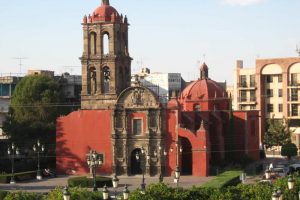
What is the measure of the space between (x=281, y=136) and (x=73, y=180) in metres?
30.9

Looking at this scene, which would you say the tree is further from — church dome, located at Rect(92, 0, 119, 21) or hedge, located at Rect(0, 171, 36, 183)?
hedge, located at Rect(0, 171, 36, 183)

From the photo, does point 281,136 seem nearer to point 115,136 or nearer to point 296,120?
point 296,120

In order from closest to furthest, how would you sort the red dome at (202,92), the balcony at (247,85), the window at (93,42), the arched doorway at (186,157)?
the arched doorway at (186,157) < the window at (93,42) < the red dome at (202,92) < the balcony at (247,85)

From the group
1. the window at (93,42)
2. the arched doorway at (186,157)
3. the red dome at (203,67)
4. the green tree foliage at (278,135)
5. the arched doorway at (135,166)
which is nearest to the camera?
the arched doorway at (135,166)

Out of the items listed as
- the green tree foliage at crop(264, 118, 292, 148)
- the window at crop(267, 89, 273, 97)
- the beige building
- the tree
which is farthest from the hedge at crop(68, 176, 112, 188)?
the window at crop(267, 89, 273, 97)

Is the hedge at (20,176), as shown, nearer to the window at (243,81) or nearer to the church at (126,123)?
the church at (126,123)

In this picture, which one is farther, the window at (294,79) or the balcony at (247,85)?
the balcony at (247,85)

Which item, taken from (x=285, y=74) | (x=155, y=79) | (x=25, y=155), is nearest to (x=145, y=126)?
(x=25, y=155)

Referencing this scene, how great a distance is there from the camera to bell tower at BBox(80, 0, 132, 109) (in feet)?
216

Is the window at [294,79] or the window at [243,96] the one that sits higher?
the window at [294,79]

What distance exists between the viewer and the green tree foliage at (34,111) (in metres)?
73.0

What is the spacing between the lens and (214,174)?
62.6m

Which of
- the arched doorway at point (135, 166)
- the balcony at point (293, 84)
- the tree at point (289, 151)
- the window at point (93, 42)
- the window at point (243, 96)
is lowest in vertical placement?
the arched doorway at point (135, 166)

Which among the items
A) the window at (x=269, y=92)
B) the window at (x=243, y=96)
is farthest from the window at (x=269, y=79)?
the window at (x=243, y=96)
